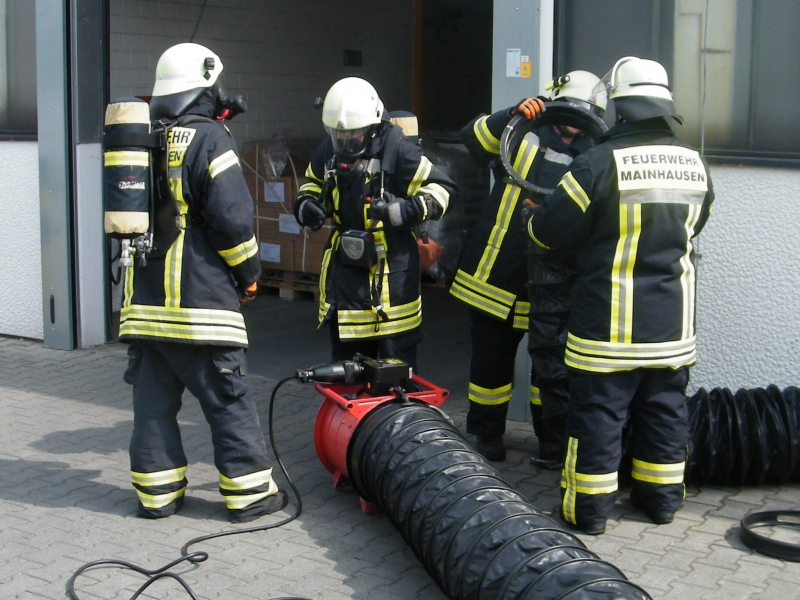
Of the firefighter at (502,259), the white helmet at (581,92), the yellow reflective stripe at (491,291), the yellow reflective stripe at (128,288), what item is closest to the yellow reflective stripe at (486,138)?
the firefighter at (502,259)

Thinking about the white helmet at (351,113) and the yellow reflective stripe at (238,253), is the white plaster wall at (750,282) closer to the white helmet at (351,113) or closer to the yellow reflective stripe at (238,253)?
the white helmet at (351,113)

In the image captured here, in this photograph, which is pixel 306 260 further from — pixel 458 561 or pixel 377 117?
pixel 458 561

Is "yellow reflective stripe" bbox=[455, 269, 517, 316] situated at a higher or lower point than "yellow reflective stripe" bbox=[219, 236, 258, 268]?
lower

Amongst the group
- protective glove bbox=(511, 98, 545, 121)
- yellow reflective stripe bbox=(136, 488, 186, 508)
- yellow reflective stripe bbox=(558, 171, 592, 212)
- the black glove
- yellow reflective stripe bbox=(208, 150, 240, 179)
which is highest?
protective glove bbox=(511, 98, 545, 121)

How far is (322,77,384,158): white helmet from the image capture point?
194 inches

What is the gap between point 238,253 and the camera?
15.0 feet

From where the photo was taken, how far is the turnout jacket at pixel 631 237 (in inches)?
168

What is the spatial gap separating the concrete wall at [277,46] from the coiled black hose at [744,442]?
5895 mm

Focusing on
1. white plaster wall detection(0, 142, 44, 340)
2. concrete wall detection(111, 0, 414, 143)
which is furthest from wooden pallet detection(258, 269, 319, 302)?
white plaster wall detection(0, 142, 44, 340)

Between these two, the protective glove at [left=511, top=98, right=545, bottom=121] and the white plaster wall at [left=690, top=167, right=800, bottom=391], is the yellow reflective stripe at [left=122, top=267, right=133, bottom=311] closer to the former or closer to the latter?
the protective glove at [left=511, top=98, right=545, bottom=121]

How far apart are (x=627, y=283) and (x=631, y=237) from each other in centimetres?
20

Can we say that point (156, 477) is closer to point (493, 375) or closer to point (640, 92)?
point (493, 375)

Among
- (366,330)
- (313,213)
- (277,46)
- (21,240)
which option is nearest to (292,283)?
(21,240)

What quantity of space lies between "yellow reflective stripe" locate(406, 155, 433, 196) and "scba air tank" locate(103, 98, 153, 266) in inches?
55.7
